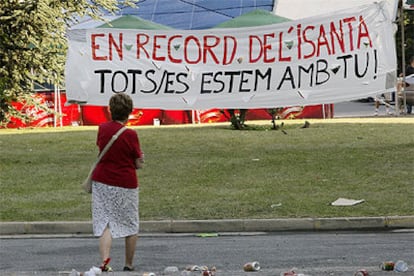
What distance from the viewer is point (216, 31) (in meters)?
17.9

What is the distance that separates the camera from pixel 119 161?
852 cm

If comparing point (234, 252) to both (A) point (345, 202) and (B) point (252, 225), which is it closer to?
(B) point (252, 225)

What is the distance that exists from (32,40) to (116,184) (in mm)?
13844

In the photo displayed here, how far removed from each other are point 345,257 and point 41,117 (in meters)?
26.4

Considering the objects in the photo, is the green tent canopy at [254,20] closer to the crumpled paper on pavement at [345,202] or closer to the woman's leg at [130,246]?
the crumpled paper on pavement at [345,202]

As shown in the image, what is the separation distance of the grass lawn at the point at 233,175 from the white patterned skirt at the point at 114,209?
181 inches

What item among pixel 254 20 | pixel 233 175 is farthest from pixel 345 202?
pixel 254 20

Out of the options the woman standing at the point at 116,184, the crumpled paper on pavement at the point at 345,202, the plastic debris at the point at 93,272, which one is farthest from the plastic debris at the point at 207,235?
the plastic debris at the point at 93,272

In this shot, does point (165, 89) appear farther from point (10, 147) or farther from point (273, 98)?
point (10, 147)

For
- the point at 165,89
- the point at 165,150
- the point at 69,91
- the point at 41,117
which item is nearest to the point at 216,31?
the point at 165,89

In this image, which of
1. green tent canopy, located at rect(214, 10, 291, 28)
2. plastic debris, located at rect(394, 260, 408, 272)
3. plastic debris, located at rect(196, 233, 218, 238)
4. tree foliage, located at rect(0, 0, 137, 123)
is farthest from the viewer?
green tent canopy, located at rect(214, 10, 291, 28)

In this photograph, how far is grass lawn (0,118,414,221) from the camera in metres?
13.7

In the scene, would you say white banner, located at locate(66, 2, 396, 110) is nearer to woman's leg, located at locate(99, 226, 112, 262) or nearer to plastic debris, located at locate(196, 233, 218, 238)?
plastic debris, located at locate(196, 233, 218, 238)

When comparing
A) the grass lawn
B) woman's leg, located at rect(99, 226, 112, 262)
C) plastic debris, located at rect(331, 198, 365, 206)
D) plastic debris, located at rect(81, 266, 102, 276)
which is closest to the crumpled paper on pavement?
plastic debris, located at rect(331, 198, 365, 206)
